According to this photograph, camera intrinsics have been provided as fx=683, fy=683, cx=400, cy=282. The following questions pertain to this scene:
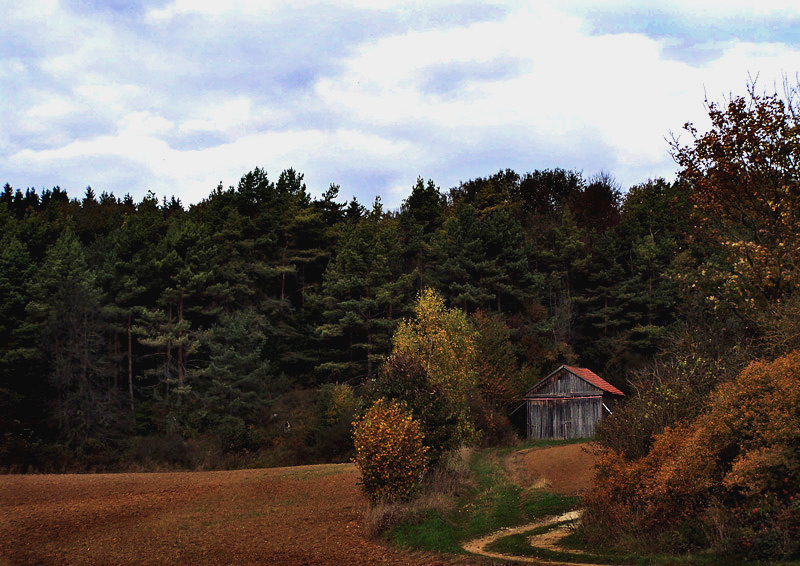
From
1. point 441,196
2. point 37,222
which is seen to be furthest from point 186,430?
point 441,196

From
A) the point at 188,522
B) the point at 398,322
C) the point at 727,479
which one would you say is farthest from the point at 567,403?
the point at 727,479

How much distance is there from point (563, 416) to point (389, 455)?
29.8m

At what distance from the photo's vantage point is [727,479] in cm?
1188

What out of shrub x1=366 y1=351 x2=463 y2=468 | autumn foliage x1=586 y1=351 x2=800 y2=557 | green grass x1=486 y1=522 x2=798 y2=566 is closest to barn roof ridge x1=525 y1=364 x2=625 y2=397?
shrub x1=366 y1=351 x2=463 y2=468

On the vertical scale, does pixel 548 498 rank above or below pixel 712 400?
below

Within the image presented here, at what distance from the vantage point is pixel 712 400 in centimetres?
1406

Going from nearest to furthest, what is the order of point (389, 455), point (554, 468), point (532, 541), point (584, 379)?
point (532, 541), point (389, 455), point (554, 468), point (584, 379)

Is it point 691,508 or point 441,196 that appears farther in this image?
point 441,196

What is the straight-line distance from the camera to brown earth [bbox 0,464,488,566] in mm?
14328

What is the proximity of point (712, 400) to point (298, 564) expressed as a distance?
9.02 meters

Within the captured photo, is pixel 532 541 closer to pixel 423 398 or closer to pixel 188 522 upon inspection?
pixel 423 398

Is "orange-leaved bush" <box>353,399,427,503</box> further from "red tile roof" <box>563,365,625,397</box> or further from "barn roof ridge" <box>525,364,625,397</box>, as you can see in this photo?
"red tile roof" <box>563,365,625,397</box>

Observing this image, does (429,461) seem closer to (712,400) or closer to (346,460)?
(712,400)

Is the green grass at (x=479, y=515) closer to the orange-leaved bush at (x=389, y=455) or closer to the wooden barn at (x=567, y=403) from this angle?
the orange-leaved bush at (x=389, y=455)
